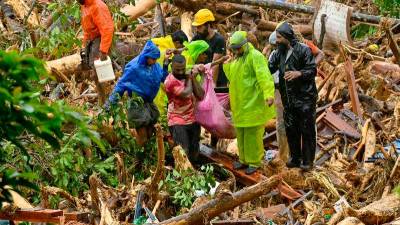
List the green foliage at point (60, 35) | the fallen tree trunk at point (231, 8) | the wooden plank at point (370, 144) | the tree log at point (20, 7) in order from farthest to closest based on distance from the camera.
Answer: the fallen tree trunk at point (231, 8) < the tree log at point (20, 7) < the green foliage at point (60, 35) < the wooden plank at point (370, 144)

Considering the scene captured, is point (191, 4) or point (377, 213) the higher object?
point (191, 4)

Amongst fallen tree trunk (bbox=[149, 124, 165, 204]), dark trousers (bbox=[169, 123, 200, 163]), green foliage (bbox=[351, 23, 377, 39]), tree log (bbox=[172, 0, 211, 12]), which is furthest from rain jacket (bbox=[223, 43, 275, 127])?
green foliage (bbox=[351, 23, 377, 39])

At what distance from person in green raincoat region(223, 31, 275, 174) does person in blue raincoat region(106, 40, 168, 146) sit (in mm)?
798

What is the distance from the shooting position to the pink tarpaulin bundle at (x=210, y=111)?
9.90 meters

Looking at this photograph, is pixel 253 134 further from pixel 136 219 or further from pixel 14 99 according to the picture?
pixel 14 99

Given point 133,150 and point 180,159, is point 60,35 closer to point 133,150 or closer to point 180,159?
point 133,150

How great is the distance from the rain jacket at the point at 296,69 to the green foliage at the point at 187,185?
120cm

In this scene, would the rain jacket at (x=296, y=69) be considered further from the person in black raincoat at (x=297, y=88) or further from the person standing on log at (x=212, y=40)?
the person standing on log at (x=212, y=40)

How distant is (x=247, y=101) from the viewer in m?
9.82

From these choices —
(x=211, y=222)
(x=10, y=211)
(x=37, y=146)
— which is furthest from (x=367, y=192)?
(x=10, y=211)

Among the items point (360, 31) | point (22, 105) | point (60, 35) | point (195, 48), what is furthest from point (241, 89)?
point (360, 31)

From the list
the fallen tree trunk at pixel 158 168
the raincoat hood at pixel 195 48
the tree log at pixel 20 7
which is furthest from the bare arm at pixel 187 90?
the tree log at pixel 20 7

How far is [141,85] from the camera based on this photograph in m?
9.66

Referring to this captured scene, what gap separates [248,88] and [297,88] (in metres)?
0.51
